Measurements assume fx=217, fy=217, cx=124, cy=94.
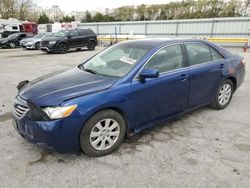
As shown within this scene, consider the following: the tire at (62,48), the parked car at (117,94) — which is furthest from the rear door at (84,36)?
the parked car at (117,94)

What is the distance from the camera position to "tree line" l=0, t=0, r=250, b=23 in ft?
88.7

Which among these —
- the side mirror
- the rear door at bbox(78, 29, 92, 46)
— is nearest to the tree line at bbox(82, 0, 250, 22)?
the rear door at bbox(78, 29, 92, 46)

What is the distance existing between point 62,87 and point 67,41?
43.0ft

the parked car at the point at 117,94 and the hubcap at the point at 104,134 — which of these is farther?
the hubcap at the point at 104,134

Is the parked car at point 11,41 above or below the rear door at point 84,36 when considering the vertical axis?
below

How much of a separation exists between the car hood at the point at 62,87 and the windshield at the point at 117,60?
0.69ft

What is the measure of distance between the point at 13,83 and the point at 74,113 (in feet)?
17.3

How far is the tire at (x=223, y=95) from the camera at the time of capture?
4.23m

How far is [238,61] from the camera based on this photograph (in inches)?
177

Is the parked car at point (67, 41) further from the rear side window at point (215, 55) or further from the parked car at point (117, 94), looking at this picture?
the rear side window at point (215, 55)

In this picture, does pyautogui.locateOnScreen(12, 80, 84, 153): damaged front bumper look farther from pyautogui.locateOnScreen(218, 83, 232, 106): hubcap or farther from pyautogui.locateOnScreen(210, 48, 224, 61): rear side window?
pyautogui.locateOnScreen(218, 83, 232, 106): hubcap

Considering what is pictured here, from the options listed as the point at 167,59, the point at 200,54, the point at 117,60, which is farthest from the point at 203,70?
the point at 117,60

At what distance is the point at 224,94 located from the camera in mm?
4371

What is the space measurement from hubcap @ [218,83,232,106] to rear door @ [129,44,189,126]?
111 cm
